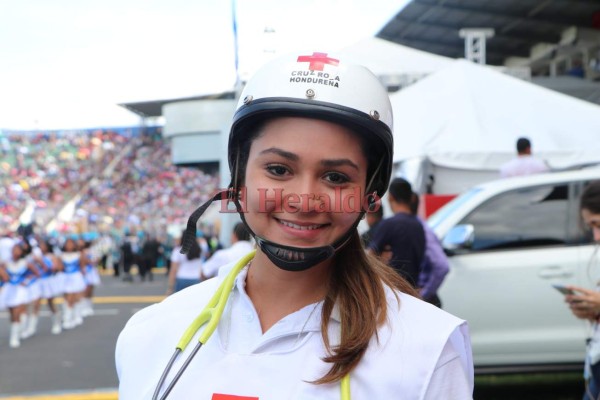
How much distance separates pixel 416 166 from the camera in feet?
28.3

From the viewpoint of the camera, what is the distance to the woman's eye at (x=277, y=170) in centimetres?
144

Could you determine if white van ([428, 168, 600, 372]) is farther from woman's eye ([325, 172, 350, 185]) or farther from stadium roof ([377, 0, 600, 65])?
stadium roof ([377, 0, 600, 65])

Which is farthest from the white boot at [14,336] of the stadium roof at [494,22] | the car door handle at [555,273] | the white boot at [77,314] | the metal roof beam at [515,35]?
the metal roof beam at [515,35]

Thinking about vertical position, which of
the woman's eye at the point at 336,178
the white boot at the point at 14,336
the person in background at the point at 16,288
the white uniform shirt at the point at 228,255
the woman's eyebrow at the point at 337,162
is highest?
the woman's eyebrow at the point at 337,162

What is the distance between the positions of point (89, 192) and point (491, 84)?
35.3 meters

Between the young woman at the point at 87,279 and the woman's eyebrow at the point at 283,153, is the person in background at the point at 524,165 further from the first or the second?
Answer: the young woman at the point at 87,279

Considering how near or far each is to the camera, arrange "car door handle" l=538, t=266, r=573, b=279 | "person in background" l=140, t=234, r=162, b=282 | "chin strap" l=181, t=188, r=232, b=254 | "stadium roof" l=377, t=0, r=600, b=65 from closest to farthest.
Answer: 1. "chin strap" l=181, t=188, r=232, b=254
2. "car door handle" l=538, t=266, r=573, b=279
3. "person in background" l=140, t=234, r=162, b=282
4. "stadium roof" l=377, t=0, r=600, b=65

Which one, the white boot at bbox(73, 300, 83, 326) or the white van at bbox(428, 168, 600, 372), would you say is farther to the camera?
the white boot at bbox(73, 300, 83, 326)

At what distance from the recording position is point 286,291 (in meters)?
1.52

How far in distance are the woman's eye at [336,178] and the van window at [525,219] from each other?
169 inches

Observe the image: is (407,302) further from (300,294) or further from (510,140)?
(510,140)

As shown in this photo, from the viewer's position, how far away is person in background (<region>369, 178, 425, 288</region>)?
4875 mm

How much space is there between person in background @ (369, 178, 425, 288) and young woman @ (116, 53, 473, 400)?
130 inches

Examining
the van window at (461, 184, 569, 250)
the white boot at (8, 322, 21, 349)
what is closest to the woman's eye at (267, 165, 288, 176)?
the van window at (461, 184, 569, 250)
